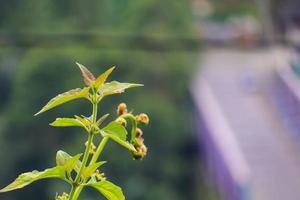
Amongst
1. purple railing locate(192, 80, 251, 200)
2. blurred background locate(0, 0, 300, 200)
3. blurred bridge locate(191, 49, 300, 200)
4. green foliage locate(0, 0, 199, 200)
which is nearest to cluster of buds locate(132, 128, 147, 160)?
blurred bridge locate(191, 49, 300, 200)

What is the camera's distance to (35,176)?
0.26 meters

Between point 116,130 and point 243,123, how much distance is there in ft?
16.9

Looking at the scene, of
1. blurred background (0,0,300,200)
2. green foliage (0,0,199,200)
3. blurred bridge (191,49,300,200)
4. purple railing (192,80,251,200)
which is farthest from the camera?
green foliage (0,0,199,200)

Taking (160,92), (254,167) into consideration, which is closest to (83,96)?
(254,167)

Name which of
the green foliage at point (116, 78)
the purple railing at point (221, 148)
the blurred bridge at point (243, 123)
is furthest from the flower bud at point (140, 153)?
the green foliage at point (116, 78)

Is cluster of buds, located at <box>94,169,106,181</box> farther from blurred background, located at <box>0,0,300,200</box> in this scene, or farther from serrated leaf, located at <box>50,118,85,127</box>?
blurred background, located at <box>0,0,300,200</box>

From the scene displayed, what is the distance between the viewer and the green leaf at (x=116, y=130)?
0.27 meters

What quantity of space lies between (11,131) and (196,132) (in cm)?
171

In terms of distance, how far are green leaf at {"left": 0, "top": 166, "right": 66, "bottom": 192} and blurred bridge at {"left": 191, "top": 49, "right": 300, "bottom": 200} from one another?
1400 mm

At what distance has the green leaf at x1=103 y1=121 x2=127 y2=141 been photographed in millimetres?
265

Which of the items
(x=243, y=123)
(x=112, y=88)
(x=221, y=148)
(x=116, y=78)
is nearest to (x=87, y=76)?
(x=112, y=88)

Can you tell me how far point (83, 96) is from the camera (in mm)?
269

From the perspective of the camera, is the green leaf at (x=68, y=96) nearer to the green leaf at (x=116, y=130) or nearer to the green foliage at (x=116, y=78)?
the green leaf at (x=116, y=130)

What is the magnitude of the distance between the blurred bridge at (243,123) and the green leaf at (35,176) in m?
1.40
